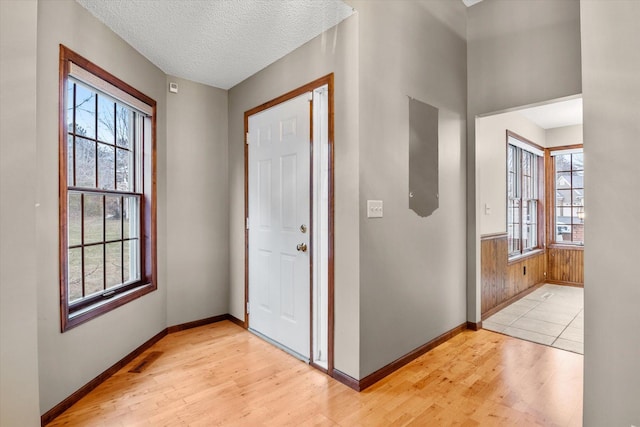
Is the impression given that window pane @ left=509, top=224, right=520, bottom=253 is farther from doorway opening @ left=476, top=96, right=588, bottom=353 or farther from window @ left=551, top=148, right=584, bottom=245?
window @ left=551, top=148, right=584, bottom=245

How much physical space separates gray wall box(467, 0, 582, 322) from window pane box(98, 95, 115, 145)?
10.9 ft

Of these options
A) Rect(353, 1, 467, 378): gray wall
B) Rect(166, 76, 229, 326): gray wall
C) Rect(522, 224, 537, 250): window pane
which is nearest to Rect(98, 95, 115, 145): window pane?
Rect(166, 76, 229, 326): gray wall

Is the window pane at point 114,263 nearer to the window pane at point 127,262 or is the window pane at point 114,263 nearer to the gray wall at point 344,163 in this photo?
the window pane at point 127,262

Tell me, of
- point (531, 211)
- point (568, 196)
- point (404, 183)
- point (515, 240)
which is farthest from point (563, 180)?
Answer: point (404, 183)

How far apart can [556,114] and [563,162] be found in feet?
4.27

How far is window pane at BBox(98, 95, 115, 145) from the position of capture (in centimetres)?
253

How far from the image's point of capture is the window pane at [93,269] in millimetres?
2414

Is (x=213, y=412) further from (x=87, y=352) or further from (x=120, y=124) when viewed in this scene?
A: (x=120, y=124)

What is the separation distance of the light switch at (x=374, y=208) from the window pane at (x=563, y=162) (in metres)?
5.05

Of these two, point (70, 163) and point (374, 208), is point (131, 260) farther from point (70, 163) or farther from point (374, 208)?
point (374, 208)

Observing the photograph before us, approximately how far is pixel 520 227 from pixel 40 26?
19.4ft

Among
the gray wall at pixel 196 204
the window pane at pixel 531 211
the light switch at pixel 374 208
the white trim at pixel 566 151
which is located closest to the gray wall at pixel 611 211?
the light switch at pixel 374 208

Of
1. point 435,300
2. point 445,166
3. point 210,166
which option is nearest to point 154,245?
point 210,166

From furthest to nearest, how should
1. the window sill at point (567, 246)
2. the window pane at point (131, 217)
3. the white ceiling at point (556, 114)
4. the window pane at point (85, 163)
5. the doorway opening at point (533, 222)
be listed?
the window sill at point (567, 246) < the white ceiling at point (556, 114) < the doorway opening at point (533, 222) < the window pane at point (131, 217) < the window pane at point (85, 163)
